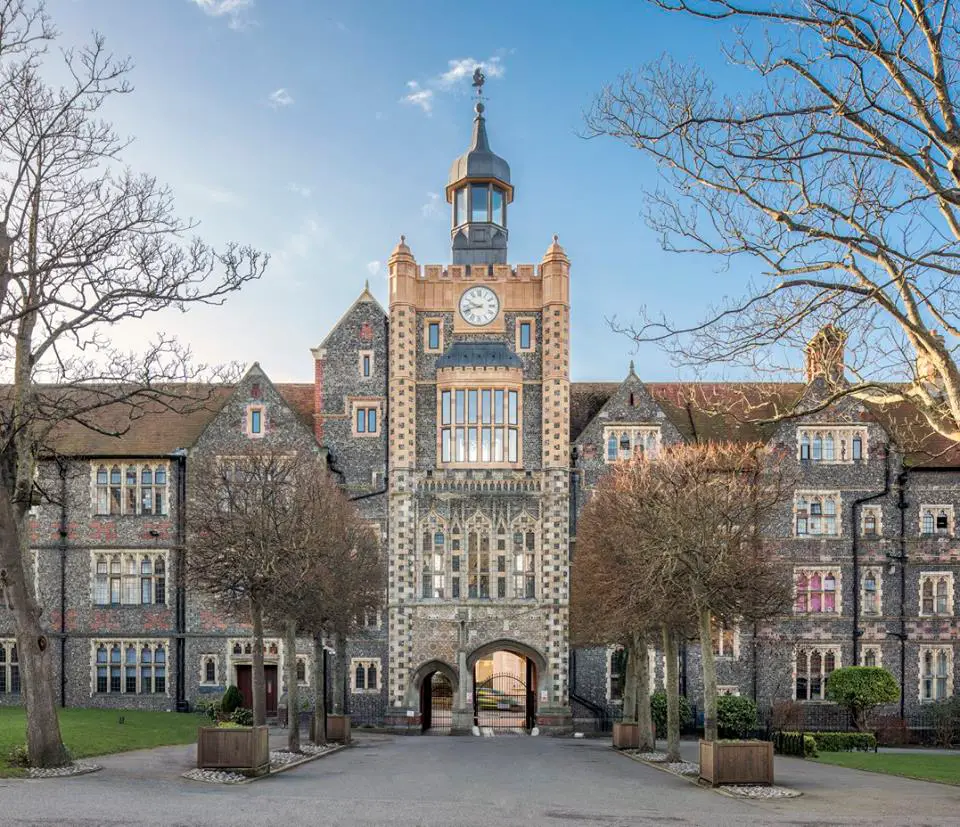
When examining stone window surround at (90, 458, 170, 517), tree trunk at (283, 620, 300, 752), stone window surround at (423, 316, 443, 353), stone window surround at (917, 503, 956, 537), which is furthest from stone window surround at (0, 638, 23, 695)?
stone window surround at (917, 503, 956, 537)

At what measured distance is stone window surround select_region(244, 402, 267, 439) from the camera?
145 ft

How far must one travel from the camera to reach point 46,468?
44094mm

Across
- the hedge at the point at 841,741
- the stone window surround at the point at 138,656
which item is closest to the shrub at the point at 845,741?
the hedge at the point at 841,741

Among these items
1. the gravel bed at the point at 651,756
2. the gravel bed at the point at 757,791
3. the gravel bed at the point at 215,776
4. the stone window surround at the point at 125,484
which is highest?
the stone window surround at the point at 125,484

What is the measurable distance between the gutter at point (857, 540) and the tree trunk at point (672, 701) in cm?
1704

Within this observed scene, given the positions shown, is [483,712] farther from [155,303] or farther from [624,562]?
[155,303]

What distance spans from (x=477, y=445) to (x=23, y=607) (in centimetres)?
2445

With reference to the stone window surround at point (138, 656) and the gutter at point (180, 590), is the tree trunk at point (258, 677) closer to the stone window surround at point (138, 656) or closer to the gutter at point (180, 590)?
the gutter at point (180, 590)

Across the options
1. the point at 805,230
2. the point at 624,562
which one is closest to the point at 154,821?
the point at 805,230

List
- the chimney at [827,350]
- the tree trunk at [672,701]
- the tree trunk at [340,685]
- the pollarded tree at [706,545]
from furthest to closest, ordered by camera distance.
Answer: the tree trunk at [340,685] → the tree trunk at [672,701] → the pollarded tree at [706,545] → the chimney at [827,350]

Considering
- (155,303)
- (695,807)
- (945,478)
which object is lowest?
(695,807)

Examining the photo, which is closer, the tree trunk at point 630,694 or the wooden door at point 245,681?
the tree trunk at point 630,694

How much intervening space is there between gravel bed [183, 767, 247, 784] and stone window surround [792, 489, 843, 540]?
29720 mm

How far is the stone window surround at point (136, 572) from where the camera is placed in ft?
143
